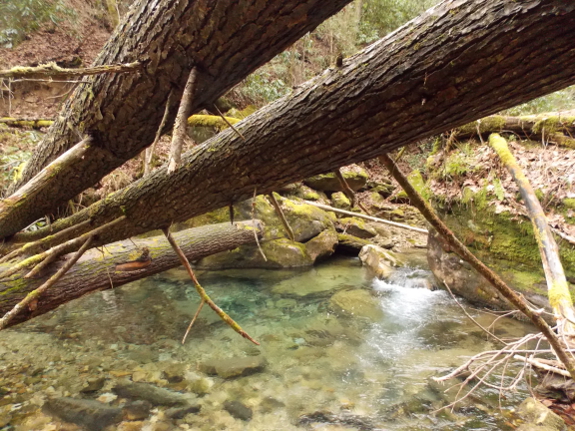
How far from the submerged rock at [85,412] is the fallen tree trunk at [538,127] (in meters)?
5.83

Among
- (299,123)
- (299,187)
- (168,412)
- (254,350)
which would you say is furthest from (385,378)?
(299,187)

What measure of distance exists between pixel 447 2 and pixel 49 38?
10.8 metres

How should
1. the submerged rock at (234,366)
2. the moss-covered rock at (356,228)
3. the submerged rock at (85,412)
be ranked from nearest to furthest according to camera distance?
the submerged rock at (85,412), the submerged rock at (234,366), the moss-covered rock at (356,228)

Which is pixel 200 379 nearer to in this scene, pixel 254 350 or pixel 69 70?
pixel 254 350

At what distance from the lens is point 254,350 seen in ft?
12.9

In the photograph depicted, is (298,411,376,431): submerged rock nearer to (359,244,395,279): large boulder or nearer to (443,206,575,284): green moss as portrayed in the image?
(443,206,575,284): green moss

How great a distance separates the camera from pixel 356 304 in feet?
17.5

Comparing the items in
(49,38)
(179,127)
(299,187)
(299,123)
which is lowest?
(299,187)

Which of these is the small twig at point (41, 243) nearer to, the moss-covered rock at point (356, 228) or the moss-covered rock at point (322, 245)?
the moss-covered rock at point (322, 245)

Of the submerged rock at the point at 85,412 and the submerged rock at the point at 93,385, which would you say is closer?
the submerged rock at the point at 85,412

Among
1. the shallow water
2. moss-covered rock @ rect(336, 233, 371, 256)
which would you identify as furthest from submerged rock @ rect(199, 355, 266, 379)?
moss-covered rock @ rect(336, 233, 371, 256)

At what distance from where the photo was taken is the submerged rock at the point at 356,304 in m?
5.01

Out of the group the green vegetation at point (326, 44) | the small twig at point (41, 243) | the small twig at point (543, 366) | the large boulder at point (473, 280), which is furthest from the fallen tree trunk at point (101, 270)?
the green vegetation at point (326, 44)

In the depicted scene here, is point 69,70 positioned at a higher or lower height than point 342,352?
higher
